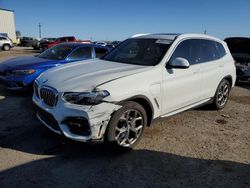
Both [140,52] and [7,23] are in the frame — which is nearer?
[140,52]

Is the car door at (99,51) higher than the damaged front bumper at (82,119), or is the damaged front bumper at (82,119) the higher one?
the car door at (99,51)

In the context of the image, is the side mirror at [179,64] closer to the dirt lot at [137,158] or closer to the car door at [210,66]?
the car door at [210,66]

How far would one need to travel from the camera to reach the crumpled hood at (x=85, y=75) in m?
3.55

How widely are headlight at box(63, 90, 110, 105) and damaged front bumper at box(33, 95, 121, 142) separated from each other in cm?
6

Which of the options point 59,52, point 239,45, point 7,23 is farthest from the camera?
point 7,23

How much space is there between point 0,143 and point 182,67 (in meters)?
3.11

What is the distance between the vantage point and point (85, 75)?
3.87m

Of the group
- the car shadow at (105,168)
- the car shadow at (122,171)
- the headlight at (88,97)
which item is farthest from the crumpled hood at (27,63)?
the headlight at (88,97)

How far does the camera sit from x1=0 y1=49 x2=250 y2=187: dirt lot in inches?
125

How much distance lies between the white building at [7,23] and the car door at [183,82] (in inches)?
2239

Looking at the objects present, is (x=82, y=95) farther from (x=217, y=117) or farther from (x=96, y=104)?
(x=217, y=117)

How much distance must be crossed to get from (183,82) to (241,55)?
634cm

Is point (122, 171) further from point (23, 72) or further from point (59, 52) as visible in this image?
point (59, 52)

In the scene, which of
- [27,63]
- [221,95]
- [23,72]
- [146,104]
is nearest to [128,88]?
[146,104]
